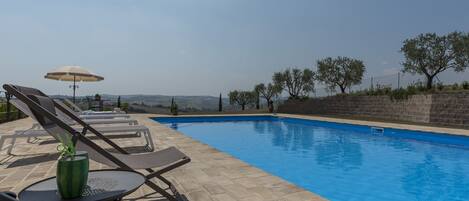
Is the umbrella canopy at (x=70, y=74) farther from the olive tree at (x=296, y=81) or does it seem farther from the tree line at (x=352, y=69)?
the olive tree at (x=296, y=81)

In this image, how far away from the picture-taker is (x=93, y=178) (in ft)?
7.75

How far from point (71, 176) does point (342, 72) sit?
24.3 m

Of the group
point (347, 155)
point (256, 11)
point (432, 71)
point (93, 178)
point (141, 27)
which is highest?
point (256, 11)

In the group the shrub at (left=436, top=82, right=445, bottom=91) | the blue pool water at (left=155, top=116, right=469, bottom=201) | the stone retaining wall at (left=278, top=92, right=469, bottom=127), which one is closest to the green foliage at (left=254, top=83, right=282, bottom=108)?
the stone retaining wall at (left=278, top=92, right=469, bottom=127)

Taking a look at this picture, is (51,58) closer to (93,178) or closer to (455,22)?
(93,178)

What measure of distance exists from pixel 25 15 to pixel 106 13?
2.72 m

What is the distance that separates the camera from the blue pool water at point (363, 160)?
207 inches

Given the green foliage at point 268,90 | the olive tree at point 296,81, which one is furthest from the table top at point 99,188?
the green foliage at point 268,90

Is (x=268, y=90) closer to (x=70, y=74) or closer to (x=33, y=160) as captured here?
(x=70, y=74)

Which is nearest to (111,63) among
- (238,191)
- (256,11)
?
(256,11)

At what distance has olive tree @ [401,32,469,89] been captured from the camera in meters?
18.3

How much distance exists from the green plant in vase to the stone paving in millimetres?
1300

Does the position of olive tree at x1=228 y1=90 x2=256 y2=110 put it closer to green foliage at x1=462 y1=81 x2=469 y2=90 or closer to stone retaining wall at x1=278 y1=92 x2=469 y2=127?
stone retaining wall at x1=278 y1=92 x2=469 y2=127

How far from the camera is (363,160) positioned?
7625mm
